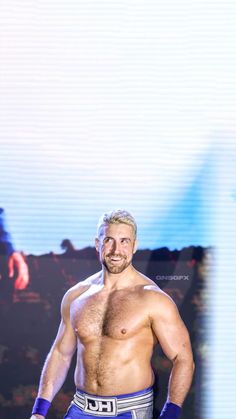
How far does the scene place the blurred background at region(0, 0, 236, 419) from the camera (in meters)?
3.96

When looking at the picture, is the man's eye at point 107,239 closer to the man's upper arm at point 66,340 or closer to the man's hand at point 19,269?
the man's upper arm at point 66,340

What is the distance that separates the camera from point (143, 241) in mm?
3986

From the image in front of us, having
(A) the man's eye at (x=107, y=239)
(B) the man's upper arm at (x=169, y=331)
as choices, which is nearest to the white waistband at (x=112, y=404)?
(B) the man's upper arm at (x=169, y=331)

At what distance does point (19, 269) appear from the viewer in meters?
3.95

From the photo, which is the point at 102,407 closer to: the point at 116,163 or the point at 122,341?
the point at 122,341

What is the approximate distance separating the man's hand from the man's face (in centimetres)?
72

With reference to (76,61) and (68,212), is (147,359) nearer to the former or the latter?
(68,212)

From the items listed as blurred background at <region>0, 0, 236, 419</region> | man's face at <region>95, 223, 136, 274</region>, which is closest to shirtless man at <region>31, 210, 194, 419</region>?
man's face at <region>95, 223, 136, 274</region>

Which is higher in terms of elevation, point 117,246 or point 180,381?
point 117,246

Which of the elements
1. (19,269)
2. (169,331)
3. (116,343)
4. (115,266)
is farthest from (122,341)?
(19,269)

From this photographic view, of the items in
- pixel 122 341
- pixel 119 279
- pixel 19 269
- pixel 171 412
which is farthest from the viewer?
pixel 19 269

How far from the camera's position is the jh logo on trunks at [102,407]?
3.22m

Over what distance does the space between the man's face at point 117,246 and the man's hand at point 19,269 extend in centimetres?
72

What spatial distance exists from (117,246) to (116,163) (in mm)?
796
